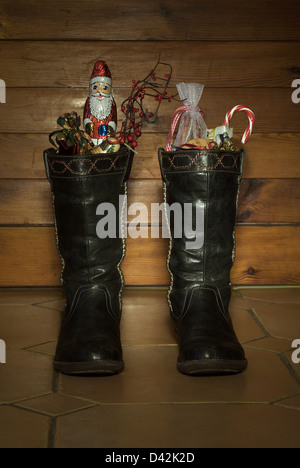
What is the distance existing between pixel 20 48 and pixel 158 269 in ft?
2.99

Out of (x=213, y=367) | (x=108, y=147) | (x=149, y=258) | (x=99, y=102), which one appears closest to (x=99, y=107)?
(x=99, y=102)

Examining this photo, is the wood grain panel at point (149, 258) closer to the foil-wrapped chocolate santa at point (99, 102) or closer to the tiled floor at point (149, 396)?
the tiled floor at point (149, 396)

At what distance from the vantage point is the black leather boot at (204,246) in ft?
4.04

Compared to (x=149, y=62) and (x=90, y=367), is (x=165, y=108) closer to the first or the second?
(x=149, y=62)

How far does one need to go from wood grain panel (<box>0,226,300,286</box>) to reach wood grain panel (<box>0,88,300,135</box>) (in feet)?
1.22

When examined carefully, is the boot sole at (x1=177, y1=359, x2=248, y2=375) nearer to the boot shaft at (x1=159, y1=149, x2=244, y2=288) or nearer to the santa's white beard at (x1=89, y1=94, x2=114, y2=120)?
the boot shaft at (x1=159, y1=149, x2=244, y2=288)

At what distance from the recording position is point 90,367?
1121mm

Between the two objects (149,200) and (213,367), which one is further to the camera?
(149,200)

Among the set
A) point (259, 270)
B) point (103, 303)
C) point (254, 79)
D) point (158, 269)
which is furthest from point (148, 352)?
point (254, 79)

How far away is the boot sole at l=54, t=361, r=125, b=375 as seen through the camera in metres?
1.12

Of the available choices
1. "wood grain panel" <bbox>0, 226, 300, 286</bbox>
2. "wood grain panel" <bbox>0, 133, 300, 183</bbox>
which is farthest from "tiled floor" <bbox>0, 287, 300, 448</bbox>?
"wood grain panel" <bbox>0, 133, 300, 183</bbox>

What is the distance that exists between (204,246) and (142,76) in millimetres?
747

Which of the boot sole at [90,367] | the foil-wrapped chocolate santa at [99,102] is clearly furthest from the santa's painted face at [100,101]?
the boot sole at [90,367]
